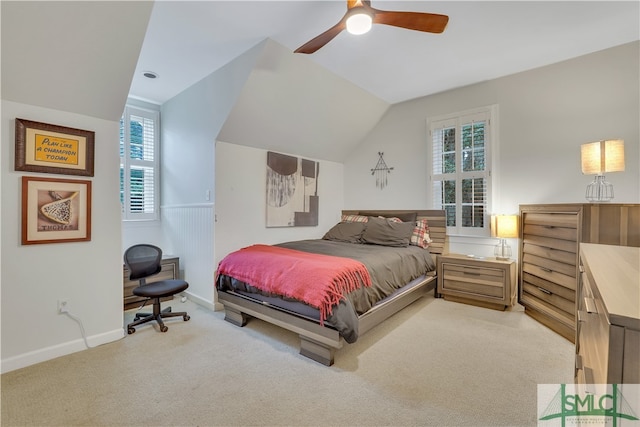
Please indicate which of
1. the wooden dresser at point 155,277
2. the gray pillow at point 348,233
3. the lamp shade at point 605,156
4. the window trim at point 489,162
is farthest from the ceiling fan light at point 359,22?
the wooden dresser at point 155,277

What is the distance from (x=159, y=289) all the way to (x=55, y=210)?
1.04 meters

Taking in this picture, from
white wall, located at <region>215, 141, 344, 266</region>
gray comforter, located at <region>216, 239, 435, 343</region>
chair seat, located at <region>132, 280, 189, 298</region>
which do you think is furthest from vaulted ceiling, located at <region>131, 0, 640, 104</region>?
chair seat, located at <region>132, 280, 189, 298</region>

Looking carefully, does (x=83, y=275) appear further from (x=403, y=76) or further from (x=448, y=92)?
(x=448, y=92)

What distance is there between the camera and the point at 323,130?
13.4 ft

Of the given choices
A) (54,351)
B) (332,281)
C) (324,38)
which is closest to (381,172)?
(324,38)

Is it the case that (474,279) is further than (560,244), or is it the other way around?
(474,279)

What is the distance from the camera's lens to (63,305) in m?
2.17

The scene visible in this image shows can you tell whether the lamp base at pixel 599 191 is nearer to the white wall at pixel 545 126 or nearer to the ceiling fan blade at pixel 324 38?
the white wall at pixel 545 126

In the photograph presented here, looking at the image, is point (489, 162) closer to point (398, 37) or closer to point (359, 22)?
point (398, 37)

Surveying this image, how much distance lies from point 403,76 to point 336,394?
11.0 ft

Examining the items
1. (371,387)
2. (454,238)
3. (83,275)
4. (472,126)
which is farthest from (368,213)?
(83,275)

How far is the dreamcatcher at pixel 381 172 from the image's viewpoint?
A: 4.46 m

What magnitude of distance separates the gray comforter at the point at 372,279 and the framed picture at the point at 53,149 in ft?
5.07

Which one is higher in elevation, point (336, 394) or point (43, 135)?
point (43, 135)
